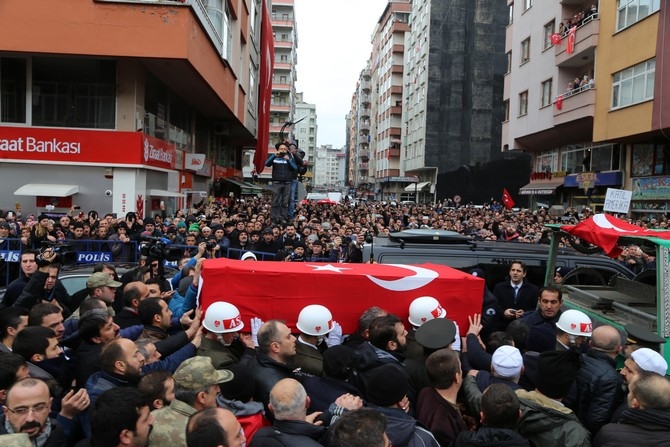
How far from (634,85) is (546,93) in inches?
→ 347

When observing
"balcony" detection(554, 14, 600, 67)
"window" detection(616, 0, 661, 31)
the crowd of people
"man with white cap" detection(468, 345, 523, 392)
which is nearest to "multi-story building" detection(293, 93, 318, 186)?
"balcony" detection(554, 14, 600, 67)

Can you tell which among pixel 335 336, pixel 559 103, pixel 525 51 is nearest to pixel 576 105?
pixel 559 103

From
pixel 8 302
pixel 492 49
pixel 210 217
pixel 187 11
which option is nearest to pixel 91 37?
pixel 187 11

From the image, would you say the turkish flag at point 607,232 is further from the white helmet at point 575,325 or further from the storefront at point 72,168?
the storefront at point 72,168

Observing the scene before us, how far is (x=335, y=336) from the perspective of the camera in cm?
493

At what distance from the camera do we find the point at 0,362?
133 inches

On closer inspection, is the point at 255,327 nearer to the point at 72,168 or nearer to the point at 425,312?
the point at 425,312

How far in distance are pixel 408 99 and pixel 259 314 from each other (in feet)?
225

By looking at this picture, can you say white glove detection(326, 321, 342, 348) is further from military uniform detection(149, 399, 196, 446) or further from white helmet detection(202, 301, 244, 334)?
military uniform detection(149, 399, 196, 446)

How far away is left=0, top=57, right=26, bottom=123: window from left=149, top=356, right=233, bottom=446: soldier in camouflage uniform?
1718cm

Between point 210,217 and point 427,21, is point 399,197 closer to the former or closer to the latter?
point 427,21

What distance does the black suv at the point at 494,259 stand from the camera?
6707 millimetres

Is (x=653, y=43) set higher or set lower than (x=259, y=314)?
higher

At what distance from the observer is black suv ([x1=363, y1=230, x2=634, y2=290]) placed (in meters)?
6.71
